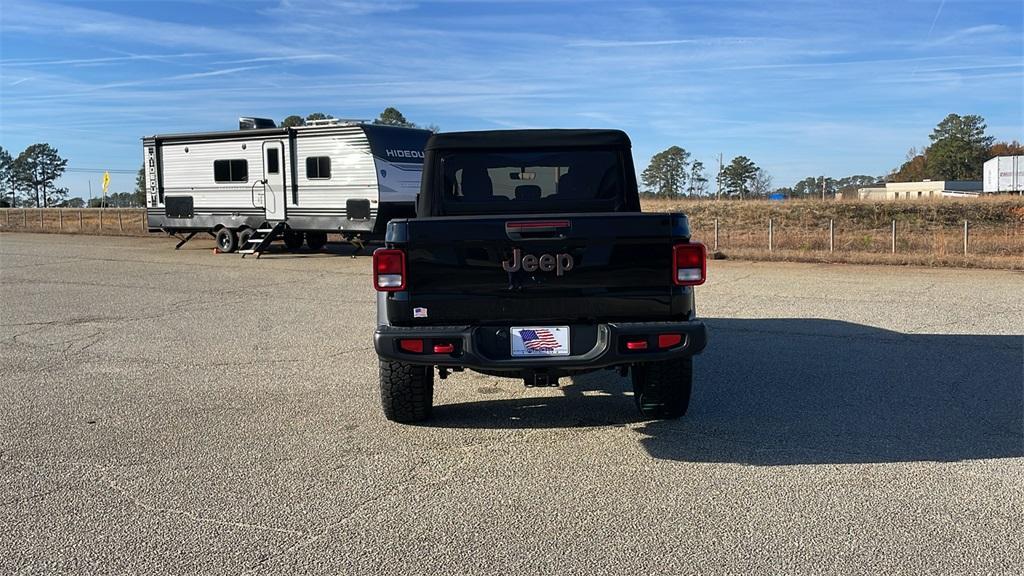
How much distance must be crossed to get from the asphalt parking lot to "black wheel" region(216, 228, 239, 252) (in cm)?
1211

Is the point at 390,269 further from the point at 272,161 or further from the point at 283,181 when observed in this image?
the point at 272,161

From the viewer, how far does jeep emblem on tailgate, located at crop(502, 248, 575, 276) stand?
4.76m

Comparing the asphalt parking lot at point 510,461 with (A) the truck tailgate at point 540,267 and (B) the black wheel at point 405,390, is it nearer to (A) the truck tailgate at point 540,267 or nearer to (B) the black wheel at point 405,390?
(B) the black wheel at point 405,390

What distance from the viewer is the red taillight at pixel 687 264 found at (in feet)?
15.6

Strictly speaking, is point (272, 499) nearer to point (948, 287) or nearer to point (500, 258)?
point (500, 258)

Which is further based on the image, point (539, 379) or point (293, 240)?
point (293, 240)

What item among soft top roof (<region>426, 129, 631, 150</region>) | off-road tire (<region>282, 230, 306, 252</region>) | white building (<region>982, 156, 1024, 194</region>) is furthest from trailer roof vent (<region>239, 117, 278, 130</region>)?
white building (<region>982, 156, 1024, 194</region>)

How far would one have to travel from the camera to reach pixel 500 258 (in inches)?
188

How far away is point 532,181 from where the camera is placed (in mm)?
6336

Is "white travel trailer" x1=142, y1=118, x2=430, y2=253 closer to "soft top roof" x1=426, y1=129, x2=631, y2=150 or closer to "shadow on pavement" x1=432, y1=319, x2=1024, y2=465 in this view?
"shadow on pavement" x1=432, y1=319, x2=1024, y2=465

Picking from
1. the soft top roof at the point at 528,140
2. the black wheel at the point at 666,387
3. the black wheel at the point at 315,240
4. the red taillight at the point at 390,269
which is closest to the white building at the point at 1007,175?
the black wheel at the point at 315,240

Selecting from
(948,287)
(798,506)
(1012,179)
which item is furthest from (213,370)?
(1012,179)

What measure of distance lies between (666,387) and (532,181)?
1.97m

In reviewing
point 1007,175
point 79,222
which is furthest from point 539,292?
point 1007,175
